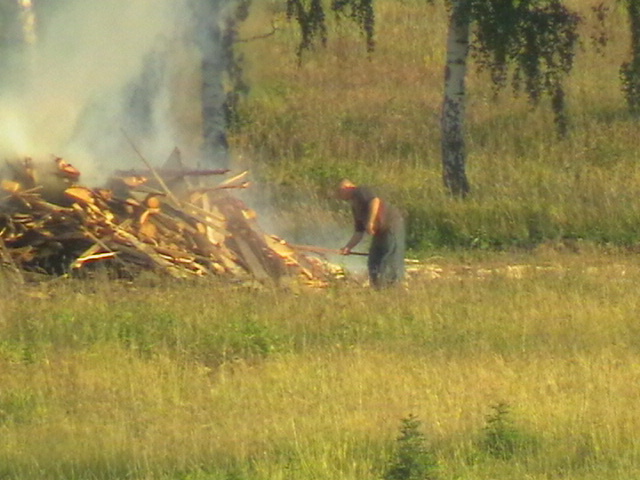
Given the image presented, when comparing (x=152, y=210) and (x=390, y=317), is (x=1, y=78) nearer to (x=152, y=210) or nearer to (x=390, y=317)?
(x=152, y=210)

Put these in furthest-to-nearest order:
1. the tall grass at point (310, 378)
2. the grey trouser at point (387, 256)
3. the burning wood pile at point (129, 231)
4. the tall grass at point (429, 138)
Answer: the tall grass at point (429, 138)
the grey trouser at point (387, 256)
the burning wood pile at point (129, 231)
the tall grass at point (310, 378)

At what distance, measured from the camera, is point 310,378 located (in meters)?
9.00

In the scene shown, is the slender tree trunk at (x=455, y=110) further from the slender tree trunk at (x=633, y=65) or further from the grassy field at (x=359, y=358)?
the slender tree trunk at (x=633, y=65)

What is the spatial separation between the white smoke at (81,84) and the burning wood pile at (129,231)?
528 millimetres

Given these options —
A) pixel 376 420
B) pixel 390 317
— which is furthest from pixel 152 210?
pixel 376 420

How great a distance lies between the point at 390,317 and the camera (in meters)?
11.1

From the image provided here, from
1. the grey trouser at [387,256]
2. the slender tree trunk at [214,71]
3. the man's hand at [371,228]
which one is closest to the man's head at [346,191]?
the man's hand at [371,228]

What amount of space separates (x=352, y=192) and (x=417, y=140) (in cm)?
1316

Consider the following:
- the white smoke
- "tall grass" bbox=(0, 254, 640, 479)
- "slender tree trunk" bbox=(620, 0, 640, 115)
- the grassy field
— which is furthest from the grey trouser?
"slender tree trunk" bbox=(620, 0, 640, 115)

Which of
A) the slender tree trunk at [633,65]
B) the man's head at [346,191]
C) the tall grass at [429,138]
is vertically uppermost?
the slender tree trunk at [633,65]

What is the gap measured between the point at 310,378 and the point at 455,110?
10753 millimetres

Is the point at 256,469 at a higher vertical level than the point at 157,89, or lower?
lower

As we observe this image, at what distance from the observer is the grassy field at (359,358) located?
709cm

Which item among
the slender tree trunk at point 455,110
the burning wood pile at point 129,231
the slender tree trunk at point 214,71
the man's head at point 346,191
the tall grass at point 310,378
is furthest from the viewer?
the slender tree trunk at point 455,110
